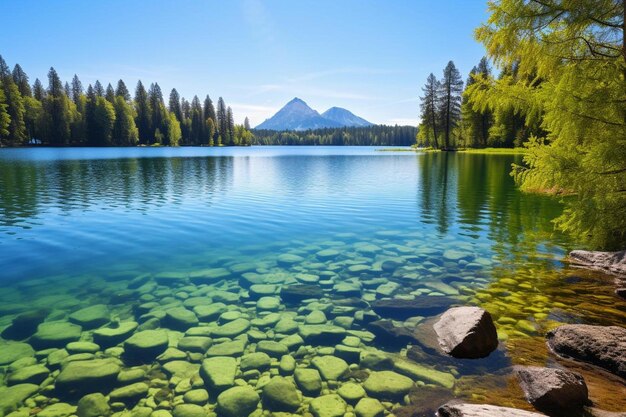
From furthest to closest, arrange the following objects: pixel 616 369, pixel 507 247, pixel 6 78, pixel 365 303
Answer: pixel 6 78
pixel 507 247
pixel 365 303
pixel 616 369

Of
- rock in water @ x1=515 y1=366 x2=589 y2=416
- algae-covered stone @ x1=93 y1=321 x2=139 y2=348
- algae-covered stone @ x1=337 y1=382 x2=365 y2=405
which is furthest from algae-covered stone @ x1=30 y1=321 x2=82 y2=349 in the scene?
rock in water @ x1=515 y1=366 x2=589 y2=416

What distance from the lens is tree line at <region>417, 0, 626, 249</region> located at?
30.3ft

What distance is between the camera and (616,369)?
5.92m

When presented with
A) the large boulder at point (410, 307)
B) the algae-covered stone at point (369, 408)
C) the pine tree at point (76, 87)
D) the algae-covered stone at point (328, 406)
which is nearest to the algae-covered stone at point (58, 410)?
the algae-covered stone at point (328, 406)

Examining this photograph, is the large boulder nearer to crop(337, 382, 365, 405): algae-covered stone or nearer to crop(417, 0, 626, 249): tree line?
crop(337, 382, 365, 405): algae-covered stone

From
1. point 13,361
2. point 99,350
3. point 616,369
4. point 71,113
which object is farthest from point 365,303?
point 71,113

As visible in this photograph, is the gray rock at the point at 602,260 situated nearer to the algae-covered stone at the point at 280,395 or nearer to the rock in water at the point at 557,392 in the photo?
the rock in water at the point at 557,392

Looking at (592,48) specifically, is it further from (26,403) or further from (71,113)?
(71,113)

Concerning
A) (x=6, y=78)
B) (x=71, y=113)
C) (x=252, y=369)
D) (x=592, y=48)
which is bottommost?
(x=252, y=369)

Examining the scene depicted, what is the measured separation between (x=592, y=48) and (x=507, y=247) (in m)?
7.15

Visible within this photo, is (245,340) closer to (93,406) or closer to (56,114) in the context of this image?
(93,406)

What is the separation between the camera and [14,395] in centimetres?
569

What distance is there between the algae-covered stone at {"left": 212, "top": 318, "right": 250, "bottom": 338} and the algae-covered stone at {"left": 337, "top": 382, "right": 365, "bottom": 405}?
9.25ft

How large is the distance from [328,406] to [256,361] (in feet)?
5.91
